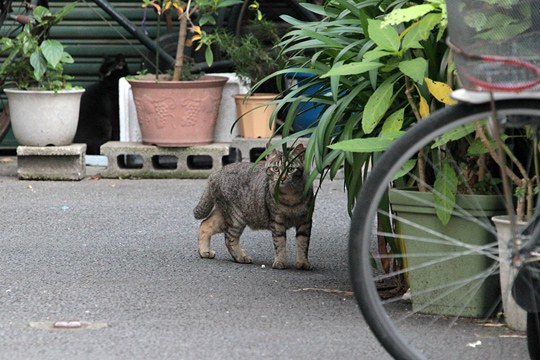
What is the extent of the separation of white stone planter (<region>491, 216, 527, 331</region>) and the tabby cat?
4.29 feet

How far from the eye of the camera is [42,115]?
25.7ft

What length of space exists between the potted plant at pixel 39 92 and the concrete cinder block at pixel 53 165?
105 mm

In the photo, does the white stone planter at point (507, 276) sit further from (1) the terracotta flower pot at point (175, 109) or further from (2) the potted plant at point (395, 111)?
(1) the terracotta flower pot at point (175, 109)

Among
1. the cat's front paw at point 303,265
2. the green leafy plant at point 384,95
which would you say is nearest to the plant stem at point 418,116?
the green leafy plant at point 384,95

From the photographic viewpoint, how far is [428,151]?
4113 millimetres

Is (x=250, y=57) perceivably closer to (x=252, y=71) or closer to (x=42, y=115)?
(x=252, y=71)

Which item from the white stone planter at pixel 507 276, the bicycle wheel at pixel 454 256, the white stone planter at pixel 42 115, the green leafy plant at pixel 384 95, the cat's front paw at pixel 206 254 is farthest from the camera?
the white stone planter at pixel 42 115

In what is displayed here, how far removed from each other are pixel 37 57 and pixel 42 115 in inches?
16.9

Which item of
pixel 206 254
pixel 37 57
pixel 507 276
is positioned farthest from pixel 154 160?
pixel 507 276

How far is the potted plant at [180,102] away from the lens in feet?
25.4

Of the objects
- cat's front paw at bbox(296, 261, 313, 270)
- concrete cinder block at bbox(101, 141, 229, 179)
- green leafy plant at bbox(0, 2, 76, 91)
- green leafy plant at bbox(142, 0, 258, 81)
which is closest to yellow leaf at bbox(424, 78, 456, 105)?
cat's front paw at bbox(296, 261, 313, 270)

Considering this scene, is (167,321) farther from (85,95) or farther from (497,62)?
(85,95)

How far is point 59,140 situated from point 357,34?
3867mm

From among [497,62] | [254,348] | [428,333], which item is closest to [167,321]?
[254,348]
